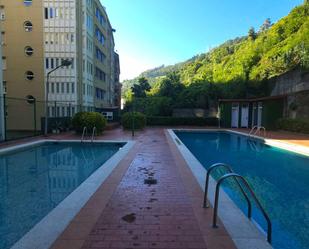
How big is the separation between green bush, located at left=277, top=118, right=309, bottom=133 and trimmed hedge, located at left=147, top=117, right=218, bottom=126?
7565mm

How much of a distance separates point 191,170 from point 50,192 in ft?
11.2

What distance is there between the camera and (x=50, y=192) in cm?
600

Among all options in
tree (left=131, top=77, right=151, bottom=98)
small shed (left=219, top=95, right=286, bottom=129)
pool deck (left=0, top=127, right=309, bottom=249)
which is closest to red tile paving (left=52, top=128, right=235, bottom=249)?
pool deck (left=0, top=127, right=309, bottom=249)

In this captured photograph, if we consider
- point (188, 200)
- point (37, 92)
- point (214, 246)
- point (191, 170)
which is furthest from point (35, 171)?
point (37, 92)

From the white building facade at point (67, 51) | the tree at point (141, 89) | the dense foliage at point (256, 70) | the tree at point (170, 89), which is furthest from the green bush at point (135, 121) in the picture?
A: the tree at point (141, 89)

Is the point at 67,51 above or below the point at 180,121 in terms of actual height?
above

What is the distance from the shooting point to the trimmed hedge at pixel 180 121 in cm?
2769

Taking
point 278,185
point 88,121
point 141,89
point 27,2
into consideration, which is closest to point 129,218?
point 278,185

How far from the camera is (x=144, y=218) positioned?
386cm

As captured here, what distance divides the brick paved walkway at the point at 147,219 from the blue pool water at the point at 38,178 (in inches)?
52.1

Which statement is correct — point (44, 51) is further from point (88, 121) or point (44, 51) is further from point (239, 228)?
point (239, 228)

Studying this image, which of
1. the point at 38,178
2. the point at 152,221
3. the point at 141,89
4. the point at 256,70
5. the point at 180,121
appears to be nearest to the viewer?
the point at 152,221

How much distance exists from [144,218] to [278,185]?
4.55 m

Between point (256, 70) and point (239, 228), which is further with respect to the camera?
point (256, 70)
